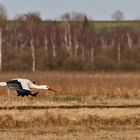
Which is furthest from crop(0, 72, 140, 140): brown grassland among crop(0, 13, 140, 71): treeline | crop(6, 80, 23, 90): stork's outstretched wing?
crop(0, 13, 140, 71): treeline

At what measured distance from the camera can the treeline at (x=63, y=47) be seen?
58125mm

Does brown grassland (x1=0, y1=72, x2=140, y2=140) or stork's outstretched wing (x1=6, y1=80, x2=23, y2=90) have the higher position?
stork's outstretched wing (x1=6, y1=80, x2=23, y2=90)

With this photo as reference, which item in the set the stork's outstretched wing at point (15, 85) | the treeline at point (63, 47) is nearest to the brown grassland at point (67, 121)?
the stork's outstretched wing at point (15, 85)

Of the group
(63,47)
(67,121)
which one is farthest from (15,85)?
(63,47)

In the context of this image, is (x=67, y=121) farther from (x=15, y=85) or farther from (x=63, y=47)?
(x=63, y=47)

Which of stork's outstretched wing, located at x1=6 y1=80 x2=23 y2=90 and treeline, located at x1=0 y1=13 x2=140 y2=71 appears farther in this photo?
treeline, located at x1=0 y1=13 x2=140 y2=71

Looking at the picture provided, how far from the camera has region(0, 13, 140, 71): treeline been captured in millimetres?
58125

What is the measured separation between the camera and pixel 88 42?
73000 mm

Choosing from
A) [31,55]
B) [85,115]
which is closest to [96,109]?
[85,115]

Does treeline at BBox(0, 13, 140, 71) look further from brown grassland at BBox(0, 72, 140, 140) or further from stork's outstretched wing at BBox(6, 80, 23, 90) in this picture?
brown grassland at BBox(0, 72, 140, 140)

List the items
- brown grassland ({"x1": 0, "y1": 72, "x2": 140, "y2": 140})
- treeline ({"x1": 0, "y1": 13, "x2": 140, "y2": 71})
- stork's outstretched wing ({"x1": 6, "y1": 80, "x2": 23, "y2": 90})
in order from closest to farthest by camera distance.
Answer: brown grassland ({"x1": 0, "y1": 72, "x2": 140, "y2": 140}) < stork's outstretched wing ({"x1": 6, "y1": 80, "x2": 23, "y2": 90}) < treeline ({"x1": 0, "y1": 13, "x2": 140, "y2": 71})

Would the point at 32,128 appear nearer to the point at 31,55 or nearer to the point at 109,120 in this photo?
the point at 109,120

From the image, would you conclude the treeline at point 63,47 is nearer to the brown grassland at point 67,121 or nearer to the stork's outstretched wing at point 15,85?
the stork's outstretched wing at point 15,85

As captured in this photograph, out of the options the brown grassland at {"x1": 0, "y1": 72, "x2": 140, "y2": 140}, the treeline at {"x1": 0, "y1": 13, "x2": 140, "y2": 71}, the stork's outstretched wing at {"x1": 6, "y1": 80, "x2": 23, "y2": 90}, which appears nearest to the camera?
the brown grassland at {"x1": 0, "y1": 72, "x2": 140, "y2": 140}
